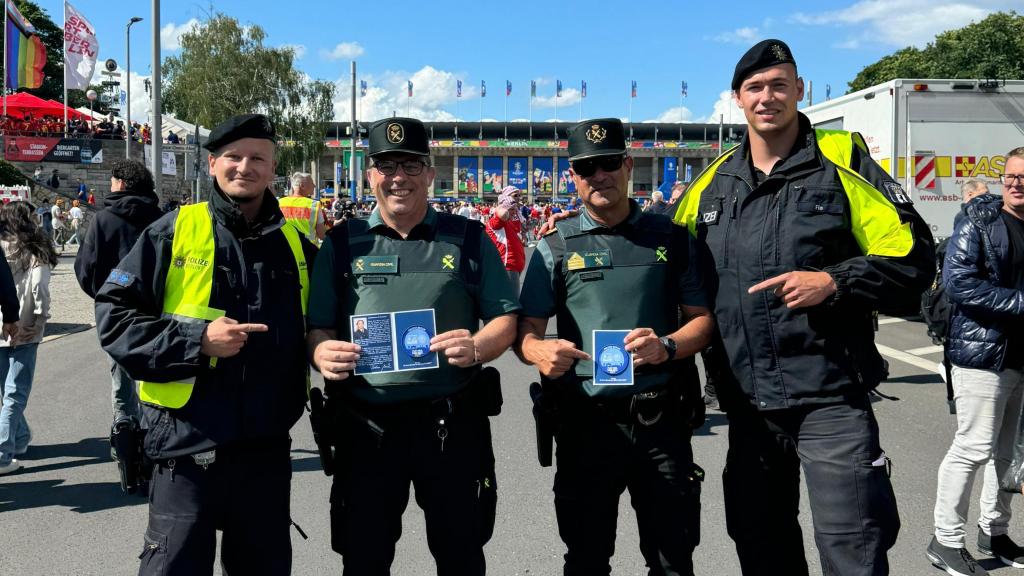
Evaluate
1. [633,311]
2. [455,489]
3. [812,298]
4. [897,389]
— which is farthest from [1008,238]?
[897,389]

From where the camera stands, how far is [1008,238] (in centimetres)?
413

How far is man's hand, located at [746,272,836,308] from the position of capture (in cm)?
283

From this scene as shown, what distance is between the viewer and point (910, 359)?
9.88m

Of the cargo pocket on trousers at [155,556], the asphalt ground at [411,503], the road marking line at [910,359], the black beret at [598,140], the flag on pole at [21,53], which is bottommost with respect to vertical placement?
the asphalt ground at [411,503]

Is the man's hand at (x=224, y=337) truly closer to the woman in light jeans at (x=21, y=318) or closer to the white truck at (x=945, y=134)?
the woman in light jeans at (x=21, y=318)

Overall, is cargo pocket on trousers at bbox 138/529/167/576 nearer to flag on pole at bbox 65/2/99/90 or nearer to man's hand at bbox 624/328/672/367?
man's hand at bbox 624/328/672/367

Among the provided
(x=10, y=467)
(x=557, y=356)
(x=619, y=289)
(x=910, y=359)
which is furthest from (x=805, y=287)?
(x=910, y=359)

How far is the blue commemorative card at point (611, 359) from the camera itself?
119 inches

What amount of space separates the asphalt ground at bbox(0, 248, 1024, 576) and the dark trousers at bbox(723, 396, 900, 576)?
73 millimetres

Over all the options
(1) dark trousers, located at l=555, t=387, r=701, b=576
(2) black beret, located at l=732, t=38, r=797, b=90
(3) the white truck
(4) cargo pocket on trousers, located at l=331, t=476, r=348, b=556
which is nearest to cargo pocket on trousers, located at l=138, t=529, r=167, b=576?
(4) cargo pocket on trousers, located at l=331, t=476, r=348, b=556

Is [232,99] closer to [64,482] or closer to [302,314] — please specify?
[64,482]

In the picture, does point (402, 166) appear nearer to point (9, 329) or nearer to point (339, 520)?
point (339, 520)

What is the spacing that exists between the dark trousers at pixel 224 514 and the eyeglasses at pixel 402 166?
1.13m

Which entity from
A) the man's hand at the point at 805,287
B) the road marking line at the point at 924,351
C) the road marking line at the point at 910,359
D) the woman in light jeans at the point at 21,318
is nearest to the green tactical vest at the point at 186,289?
the man's hand at the point at 805,287
